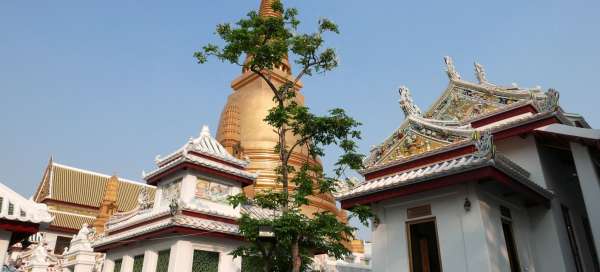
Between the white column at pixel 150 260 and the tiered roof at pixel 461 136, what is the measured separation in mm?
7551

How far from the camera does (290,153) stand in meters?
9.53

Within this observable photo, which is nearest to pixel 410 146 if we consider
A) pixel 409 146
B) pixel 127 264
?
pixel 409 146

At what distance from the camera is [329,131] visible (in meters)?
9.74

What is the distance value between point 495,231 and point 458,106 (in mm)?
5617

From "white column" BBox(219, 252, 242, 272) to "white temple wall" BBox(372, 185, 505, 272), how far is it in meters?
6.24

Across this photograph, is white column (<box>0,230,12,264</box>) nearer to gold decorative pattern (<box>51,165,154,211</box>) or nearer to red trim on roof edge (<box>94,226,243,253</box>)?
red trim on roof edge (<box>94,226,243,253</box>)

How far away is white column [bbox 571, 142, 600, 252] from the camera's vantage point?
9875mm

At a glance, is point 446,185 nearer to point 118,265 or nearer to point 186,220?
point 186,220

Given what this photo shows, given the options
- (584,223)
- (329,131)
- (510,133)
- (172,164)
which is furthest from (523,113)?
(172,164)

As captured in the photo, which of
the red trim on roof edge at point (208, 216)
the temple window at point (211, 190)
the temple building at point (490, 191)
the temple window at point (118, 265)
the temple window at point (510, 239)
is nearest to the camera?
the temple building at point (490, 191)

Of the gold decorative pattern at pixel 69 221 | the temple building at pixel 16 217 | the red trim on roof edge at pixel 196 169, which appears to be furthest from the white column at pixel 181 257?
the gold decorative pattern at pixel 69 221

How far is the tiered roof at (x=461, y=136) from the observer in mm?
9867

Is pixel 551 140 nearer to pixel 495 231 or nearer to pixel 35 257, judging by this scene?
pixel 495 231

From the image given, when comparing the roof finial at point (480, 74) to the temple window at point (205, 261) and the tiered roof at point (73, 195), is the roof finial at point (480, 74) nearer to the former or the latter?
the temple window at point (205, 261)
